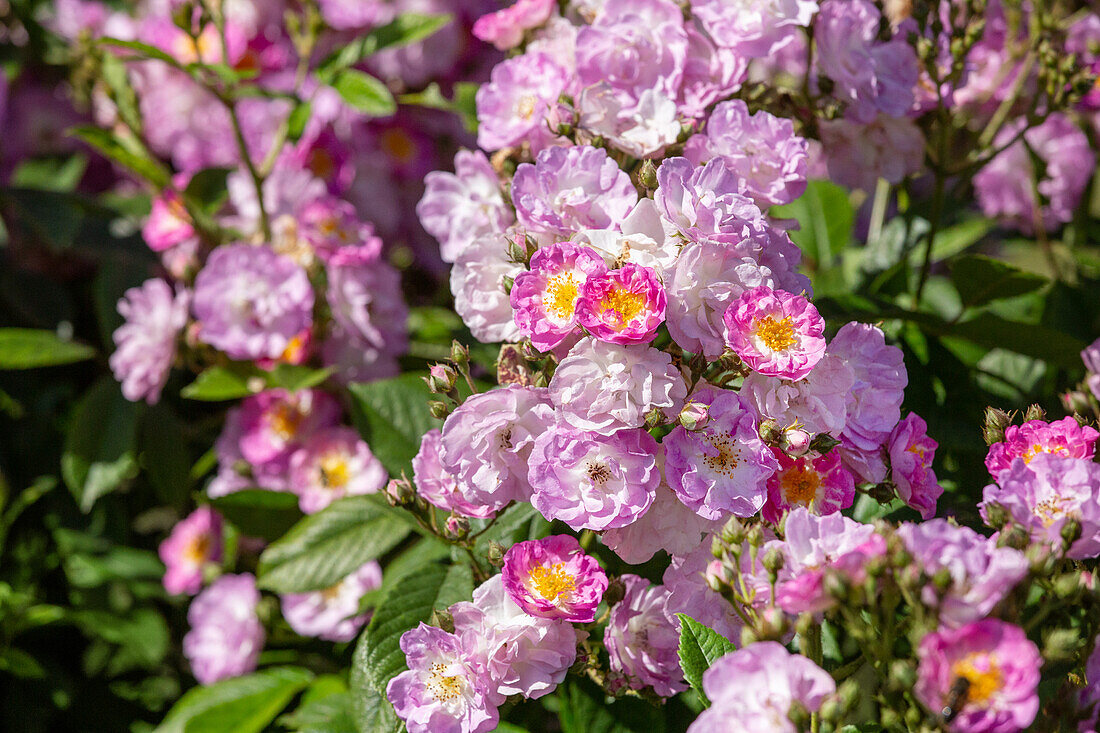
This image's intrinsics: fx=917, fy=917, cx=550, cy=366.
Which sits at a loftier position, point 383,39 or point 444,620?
point 383,39

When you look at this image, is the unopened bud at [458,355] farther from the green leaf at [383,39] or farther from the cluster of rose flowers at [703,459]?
the green leaf at [383,39]

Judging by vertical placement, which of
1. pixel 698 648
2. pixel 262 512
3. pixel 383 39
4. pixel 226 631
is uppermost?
pixel 383 39

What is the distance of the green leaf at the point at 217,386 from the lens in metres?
1.48

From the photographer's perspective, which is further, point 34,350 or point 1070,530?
point 34,350

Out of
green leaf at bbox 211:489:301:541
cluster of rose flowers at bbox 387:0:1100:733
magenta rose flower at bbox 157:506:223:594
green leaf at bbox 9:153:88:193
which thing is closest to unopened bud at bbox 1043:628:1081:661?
cluster of rose flowers at bbox 387:0:1100:733

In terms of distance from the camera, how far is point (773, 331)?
879 millimetres

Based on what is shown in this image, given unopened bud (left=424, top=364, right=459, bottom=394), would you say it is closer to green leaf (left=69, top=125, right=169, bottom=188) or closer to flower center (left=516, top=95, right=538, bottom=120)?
flower center (left=516, top=95, right=538, bottom=120)

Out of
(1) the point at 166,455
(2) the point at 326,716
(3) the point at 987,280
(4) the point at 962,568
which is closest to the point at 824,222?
(3) the point at 987,280

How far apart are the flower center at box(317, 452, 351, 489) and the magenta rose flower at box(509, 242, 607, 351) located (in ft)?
2.36

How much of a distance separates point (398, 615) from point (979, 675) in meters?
0.63

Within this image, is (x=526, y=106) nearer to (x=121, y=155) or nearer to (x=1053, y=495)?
(x=1053, y=495)

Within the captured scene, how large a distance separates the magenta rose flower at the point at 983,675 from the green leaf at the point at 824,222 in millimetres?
1039

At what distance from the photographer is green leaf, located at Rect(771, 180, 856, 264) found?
1.65 metres

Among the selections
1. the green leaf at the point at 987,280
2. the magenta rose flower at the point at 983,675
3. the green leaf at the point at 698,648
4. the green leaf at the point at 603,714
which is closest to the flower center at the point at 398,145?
the green leaf at the point at 987,280
